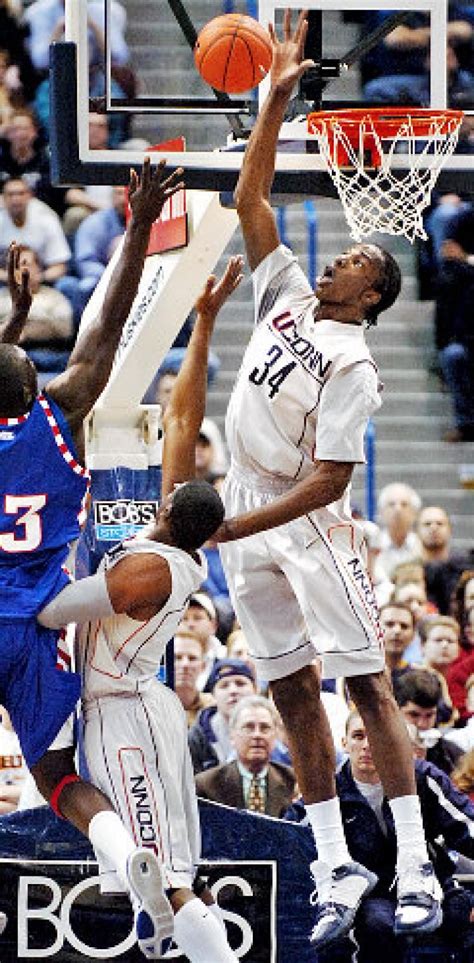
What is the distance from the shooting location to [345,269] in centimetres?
762

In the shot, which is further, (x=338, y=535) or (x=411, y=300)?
(x=411, y=300)

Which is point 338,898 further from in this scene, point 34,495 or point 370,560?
point 370,560

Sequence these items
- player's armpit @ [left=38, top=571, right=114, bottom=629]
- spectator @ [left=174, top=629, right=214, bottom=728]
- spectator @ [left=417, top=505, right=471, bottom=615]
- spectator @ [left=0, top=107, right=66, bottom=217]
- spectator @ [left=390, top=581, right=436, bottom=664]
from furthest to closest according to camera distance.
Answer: spectator @ [left=0, top=107, right=66, bottom=217]
spectator @ [left=417, top=505, right=471, bottom=615]
spectator @ [left=390, top=581, right=436, bottom=664]
spectator @ [left=174, top=629, right=214, bottom=728]
player's armpit @ [left=38, top=571, right=114, bottom=629]

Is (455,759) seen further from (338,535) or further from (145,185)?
(145,185)

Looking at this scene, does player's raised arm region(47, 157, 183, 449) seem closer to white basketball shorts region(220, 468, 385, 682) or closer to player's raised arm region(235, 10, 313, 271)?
player's raised arm region(235, 10, 313, 271)

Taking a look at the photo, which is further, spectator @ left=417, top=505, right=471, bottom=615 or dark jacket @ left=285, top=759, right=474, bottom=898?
spectator @ left=417, top=505, right=471, bottom=615

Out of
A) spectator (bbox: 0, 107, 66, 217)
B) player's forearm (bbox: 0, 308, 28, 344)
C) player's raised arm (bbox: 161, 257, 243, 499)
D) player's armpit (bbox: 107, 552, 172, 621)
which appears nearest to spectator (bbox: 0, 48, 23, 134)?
spectator (bbox: 0, 107, 66, 217)

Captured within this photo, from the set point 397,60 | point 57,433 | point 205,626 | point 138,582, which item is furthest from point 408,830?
point 397,60

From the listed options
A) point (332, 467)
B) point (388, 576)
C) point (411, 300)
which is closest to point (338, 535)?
point (332, 467)

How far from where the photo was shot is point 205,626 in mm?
11625

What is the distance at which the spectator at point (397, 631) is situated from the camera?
460 inches

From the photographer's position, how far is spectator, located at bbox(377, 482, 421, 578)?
1322 centimetres

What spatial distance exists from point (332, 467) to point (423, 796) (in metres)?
1.56

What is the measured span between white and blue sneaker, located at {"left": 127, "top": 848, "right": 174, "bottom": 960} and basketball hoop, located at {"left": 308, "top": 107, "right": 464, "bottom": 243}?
8.16 feet
